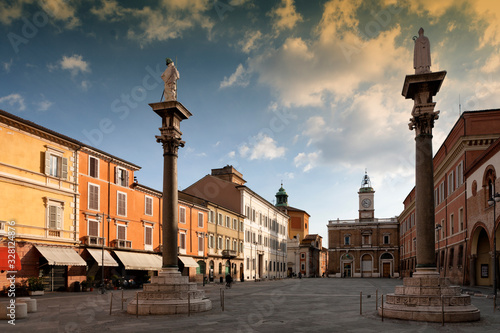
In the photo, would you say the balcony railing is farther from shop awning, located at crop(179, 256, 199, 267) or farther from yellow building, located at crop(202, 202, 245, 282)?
shop awning, located at crop(179, 256, 199, 267)

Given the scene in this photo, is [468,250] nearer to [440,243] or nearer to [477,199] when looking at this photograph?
[477,199]

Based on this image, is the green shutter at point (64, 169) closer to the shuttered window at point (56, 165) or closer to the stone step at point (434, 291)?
the shuttered window at point (56, 165)

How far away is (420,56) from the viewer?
17.4 m

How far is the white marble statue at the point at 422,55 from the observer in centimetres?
1727

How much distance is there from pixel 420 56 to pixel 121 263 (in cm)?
2913

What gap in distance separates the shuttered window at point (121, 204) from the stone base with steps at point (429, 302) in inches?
1050

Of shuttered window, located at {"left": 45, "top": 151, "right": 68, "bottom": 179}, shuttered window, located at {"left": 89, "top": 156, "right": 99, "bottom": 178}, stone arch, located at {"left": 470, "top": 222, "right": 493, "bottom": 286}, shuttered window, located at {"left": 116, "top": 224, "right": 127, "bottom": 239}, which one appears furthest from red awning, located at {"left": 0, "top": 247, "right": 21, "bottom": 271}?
stone arch, located at {"left": 470, "top": 222, "right": 493, "bottom": 286}

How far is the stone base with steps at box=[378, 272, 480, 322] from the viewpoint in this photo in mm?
14711

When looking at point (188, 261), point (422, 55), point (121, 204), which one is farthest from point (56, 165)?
point (422, 55)

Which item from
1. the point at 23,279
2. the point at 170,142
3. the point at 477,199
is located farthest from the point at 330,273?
the point at 170,142

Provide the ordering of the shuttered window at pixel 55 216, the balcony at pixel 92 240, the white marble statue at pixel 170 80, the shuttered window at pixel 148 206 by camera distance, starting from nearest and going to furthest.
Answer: the white marble statue at pixel 170 80
the shuttered window at pixel 55 216
the balcony at pixel 92 240
the shuttered window at pixel 148 206

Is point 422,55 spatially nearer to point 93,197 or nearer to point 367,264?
point 93,197

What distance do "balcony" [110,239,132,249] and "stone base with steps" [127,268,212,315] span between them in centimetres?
1961

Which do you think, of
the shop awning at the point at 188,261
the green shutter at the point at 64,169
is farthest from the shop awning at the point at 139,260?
the green shutter at the point at 64,169
